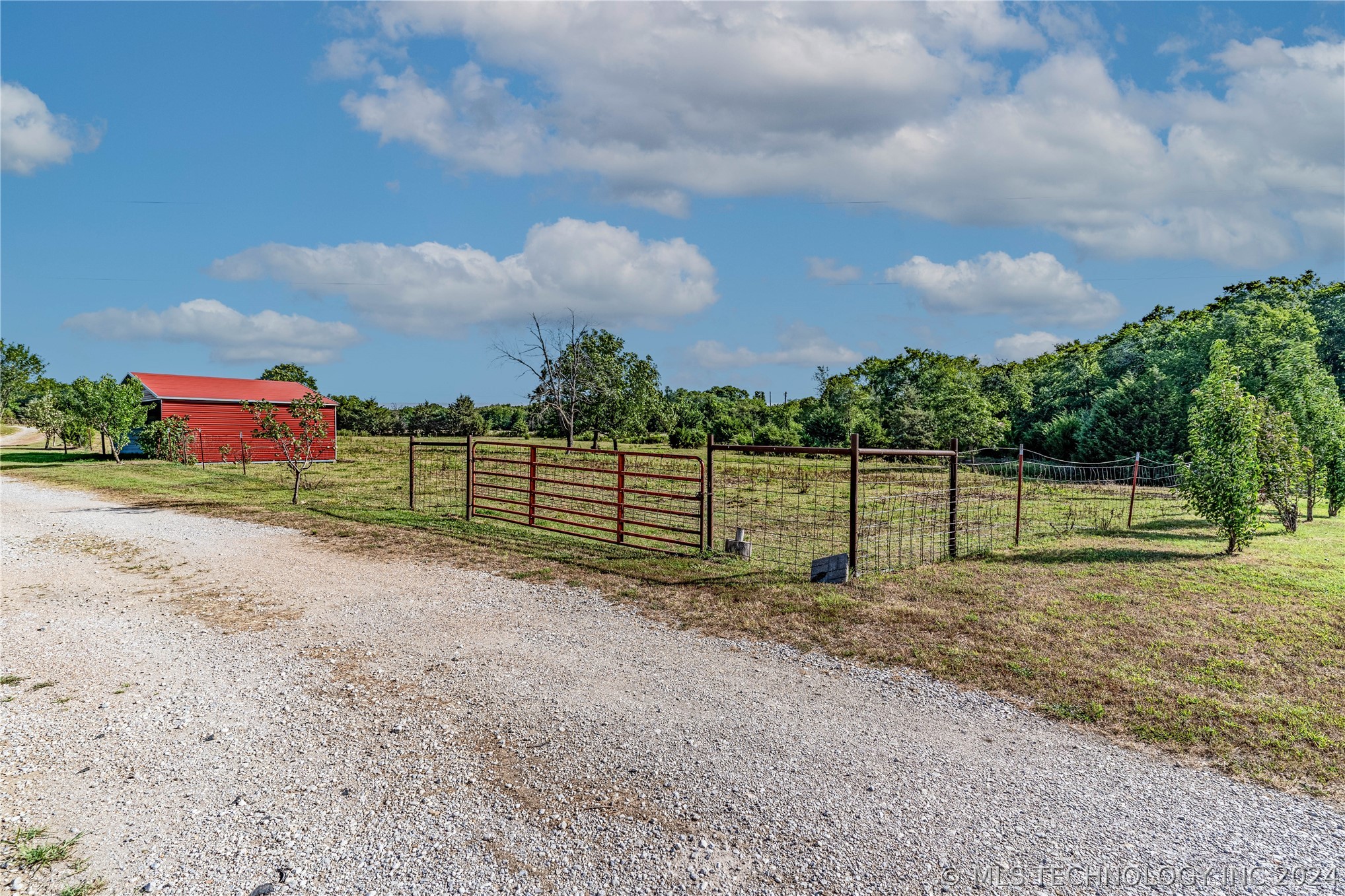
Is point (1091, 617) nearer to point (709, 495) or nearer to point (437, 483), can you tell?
point (709, 495)

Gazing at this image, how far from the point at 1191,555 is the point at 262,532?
14.3 m

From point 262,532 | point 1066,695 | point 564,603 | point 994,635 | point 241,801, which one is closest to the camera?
point 241,801

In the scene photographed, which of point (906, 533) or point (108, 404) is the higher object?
point (108, 404)

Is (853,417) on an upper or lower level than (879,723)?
upper

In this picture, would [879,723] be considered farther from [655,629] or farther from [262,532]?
[262,532]

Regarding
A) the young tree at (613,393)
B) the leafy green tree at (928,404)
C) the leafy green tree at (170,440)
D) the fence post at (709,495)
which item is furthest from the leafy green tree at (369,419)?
the fence post at (709,495)

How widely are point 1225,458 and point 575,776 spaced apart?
35.4ft

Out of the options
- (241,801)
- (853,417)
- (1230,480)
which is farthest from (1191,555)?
(853,417)

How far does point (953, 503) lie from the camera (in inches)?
383

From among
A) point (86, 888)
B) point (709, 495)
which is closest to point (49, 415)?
point (709, 495)

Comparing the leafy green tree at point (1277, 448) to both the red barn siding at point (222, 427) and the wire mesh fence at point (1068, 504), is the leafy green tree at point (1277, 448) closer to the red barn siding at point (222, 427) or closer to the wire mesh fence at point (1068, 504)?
the wire mesh fence at point (1068, 504)

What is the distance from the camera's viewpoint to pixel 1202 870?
334 cm

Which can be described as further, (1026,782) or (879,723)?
(879,723)

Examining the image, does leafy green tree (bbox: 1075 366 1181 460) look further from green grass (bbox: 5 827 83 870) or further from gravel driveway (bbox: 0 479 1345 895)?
green grass (bbox: 5 827 83 870)
